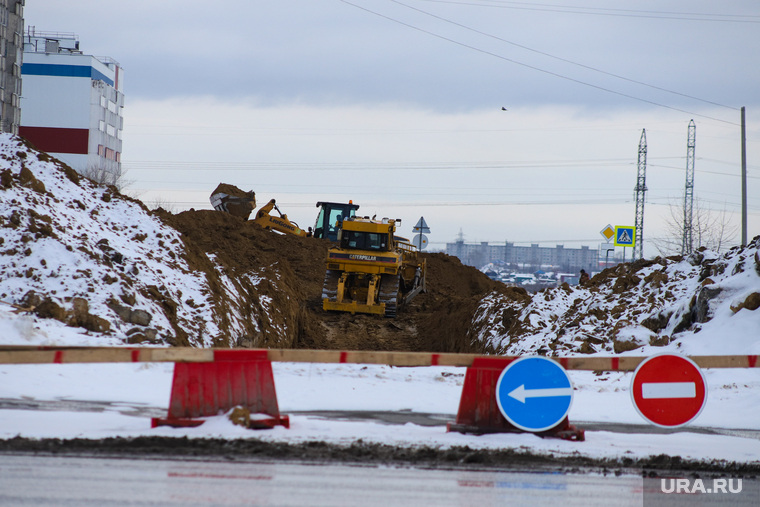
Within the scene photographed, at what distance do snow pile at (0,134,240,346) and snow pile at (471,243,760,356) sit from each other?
25.5 feet

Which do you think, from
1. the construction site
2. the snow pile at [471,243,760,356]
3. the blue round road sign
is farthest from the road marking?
the construction site

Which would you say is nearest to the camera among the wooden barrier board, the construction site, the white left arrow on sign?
the wooden barrier board

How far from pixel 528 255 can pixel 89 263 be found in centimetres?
15452

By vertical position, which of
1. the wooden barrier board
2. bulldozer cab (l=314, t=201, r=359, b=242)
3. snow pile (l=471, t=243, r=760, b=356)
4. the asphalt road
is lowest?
the asphalt road

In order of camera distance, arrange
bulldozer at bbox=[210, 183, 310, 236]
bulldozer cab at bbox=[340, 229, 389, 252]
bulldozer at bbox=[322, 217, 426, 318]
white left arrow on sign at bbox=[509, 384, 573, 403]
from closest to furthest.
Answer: white left arrow on sign at bbox=[509, 384, 573, 403]
bulldozer at bbox=[322, 217, 426, 318]
bulldozer cab at bbox=[340, 229, 389, 252]
bulldozer at bbox=[210, 183, 310, 236]

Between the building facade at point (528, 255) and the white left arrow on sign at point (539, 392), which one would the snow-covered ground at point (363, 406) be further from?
the building facade at point (528, 255)

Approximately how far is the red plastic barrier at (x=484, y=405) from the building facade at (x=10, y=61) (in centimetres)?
5249

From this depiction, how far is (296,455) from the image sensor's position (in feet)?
22.0

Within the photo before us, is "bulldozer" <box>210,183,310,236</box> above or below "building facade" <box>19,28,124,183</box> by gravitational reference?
below

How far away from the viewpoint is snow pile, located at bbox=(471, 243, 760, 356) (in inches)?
561

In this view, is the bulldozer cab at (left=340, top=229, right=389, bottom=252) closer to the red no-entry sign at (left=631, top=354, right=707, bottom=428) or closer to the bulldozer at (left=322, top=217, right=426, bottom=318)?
the bulldozer at (left=322, top=217, right=426, bottom=318)

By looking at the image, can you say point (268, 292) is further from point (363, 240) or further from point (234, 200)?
point (234, 200)

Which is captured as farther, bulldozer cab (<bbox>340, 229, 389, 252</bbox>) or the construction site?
bulldozer cab (<bbox>340, 229, 389, 252</bbox>)

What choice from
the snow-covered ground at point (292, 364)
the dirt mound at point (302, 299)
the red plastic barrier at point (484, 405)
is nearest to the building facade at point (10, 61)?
the dirt mound at point (302, 299)
